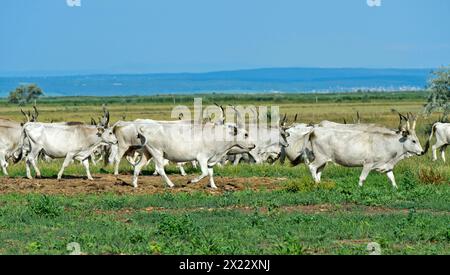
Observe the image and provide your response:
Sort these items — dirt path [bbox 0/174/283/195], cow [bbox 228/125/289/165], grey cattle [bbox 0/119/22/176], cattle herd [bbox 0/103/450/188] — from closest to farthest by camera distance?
dirt path [bbox 0/174/283/195] → cattle herd [bbox 0/103/450/188] → grey cattle [bbox 0/119/22/176] → cow [bbox 228/125/289/165]

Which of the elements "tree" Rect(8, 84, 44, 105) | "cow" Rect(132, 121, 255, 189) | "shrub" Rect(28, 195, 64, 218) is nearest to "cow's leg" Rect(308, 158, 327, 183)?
"cow" Rect(132, 121, 255, 189)

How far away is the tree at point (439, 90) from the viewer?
1977 inches

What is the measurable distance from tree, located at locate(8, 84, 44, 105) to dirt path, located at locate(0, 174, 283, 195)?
106m

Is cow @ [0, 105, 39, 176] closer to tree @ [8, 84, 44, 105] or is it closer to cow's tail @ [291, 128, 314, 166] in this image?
cow's tail @ [291, 128, 314, 166]

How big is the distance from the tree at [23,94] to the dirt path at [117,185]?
106 metres

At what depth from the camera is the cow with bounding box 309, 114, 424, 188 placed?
67.6 feet

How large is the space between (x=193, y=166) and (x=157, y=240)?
14519 millimetres

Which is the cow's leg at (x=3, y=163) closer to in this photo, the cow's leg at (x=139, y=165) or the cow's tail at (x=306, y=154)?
the cow's leg at (x=139, y=165)

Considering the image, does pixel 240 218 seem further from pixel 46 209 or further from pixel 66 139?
pixel 66 139

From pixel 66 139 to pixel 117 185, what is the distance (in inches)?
127

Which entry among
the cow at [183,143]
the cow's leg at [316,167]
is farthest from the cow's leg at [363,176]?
the cow at [183,143]

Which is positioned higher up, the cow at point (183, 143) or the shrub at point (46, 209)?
the cow at point (183, 143)
